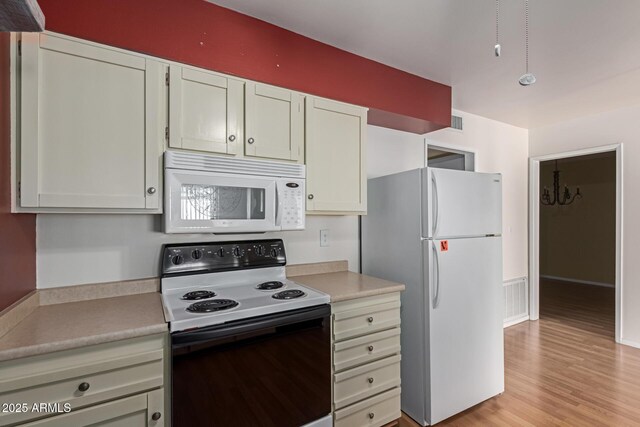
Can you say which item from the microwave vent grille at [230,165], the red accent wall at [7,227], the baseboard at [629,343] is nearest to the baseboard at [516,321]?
the baseboard at [629,343]

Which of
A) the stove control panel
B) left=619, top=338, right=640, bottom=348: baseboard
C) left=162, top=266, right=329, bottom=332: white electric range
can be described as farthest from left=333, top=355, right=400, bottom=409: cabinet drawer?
left=619, top=338, right=640, bottom=348: baseboard

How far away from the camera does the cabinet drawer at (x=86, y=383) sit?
106 centimetres

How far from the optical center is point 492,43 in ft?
6.86

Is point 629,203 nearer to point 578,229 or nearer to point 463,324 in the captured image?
point 463,324

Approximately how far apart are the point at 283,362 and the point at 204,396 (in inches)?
14.9

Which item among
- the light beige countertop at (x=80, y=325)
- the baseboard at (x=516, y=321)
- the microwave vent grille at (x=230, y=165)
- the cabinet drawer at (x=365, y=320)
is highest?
the microwave vent grille at (x=230, y=165)

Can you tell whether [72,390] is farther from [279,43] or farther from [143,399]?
[279,43]

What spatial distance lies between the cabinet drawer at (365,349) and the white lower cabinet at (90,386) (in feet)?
2.92

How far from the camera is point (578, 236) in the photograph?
21.1 ft

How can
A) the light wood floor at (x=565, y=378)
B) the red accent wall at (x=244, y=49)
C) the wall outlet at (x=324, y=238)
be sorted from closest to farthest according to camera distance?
1. the red accent wall at (x=244, y=49)
2. the light wood floor at (x=565, y=378)
3. the wall outlet at (x=324, y=238)

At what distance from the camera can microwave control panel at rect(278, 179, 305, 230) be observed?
1.87 m

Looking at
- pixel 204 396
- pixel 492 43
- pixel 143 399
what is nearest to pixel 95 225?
pixel 143 399

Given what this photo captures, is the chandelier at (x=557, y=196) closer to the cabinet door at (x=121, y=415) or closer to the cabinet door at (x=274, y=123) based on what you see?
the cabinet door at (x=274, y=123)

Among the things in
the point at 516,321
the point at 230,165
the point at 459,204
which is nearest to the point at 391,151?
the point at 459,204
